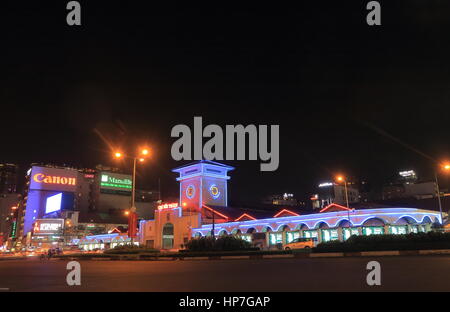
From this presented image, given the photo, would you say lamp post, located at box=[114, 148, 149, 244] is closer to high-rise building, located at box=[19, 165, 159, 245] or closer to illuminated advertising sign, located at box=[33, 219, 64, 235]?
illuminated advertising sign, located at box=[33, 219, 64, 235]

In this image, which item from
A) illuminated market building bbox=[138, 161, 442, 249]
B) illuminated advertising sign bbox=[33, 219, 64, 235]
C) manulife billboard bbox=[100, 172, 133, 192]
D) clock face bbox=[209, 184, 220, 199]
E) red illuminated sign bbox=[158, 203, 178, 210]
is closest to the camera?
illuminated market building bbox=[138, 161, 442, 249]

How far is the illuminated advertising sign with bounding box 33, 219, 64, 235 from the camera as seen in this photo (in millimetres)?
105656

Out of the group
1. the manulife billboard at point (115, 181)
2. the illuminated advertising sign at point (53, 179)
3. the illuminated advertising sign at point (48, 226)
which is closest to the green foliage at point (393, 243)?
the illuminated advertising sign at point (48, 226)

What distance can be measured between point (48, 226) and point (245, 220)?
74.1 meters

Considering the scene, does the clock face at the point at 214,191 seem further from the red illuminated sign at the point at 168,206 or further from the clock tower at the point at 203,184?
the red illuminated sign at the point at 168,206

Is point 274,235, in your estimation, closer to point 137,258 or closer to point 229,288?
point 137,258

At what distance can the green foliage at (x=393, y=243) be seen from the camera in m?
25.0

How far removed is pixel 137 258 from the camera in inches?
1225

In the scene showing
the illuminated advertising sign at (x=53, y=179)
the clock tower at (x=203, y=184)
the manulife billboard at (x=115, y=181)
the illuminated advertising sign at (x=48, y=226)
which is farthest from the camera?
the manulife billboard at (x=115, y=181)

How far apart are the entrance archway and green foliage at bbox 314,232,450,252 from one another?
4451cm

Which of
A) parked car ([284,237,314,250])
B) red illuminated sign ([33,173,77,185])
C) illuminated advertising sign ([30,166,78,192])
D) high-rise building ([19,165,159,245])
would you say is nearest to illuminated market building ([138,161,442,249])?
parked car ([284,237,314,250])

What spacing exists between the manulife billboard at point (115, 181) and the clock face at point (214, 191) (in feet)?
233

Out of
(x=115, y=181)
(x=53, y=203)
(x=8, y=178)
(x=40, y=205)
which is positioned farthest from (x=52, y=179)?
(x=8, y=178)
